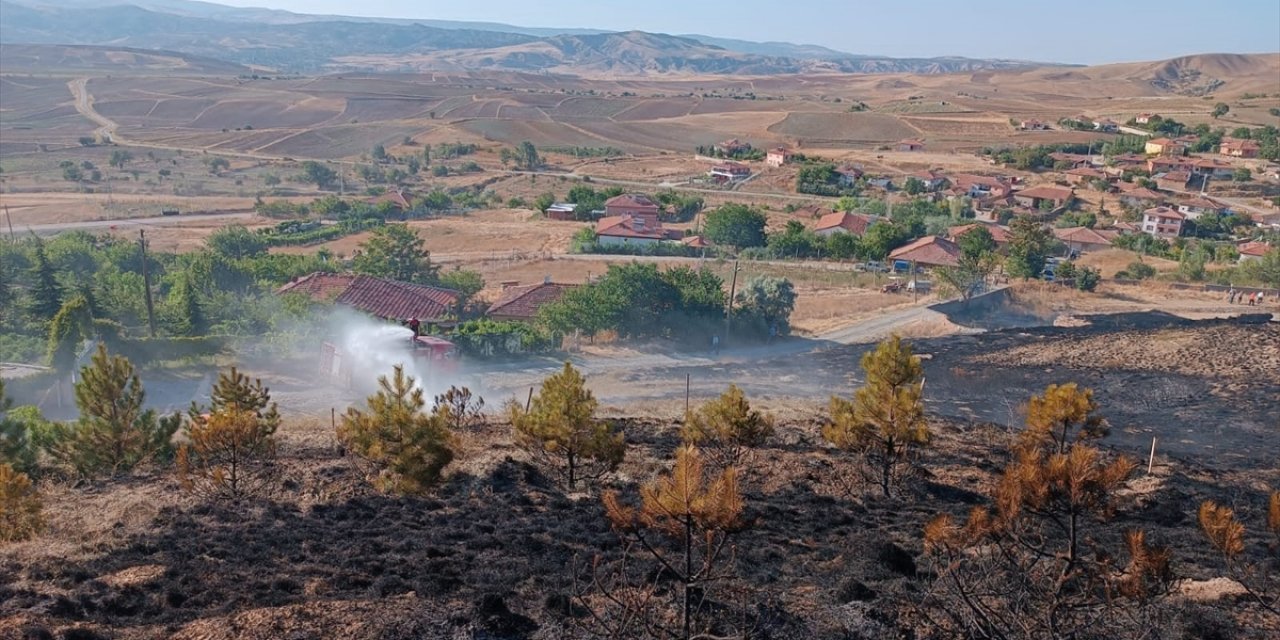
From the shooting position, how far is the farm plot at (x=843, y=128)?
101688 millimetres

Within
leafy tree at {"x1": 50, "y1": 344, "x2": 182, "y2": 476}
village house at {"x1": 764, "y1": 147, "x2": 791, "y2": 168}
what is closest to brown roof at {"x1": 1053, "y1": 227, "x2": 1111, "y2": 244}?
village house at {"x1": 764, "y1": 147, "x2": 791, "y2": 168}

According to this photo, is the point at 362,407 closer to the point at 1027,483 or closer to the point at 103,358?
the point at 103,358

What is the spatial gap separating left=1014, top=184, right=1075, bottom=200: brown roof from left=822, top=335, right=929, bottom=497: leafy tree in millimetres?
53675

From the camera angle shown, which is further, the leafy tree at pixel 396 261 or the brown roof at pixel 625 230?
the brown roof at pixel 625 230

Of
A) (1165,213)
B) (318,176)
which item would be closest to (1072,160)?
(1165,213)

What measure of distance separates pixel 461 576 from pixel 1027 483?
21.4 feet

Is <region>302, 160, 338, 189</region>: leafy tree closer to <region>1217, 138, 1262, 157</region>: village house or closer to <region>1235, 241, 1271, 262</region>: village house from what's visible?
<region>1235, 241, 1271, 262</region>: village house

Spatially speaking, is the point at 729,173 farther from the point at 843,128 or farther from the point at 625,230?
the point at 843,128

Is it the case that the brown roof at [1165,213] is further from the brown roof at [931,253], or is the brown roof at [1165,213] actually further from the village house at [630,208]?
the village house at [630,208]

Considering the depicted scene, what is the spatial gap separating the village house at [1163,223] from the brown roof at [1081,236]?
5.89 meters

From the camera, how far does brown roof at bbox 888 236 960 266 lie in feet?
138

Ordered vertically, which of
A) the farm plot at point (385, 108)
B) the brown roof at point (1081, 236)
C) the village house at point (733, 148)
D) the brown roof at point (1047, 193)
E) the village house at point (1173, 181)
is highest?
the farm plot at point (385, 108)

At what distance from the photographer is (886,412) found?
46.6 feet

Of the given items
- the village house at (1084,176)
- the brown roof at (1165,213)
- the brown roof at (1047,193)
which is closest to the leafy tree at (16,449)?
the brown roof at (1165,213)
